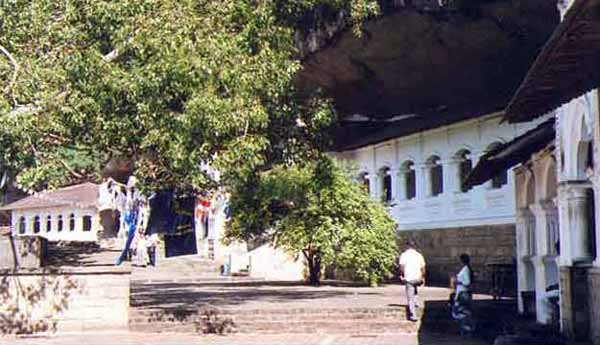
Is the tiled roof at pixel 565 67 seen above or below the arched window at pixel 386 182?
below

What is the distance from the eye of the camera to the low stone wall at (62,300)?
18.4m

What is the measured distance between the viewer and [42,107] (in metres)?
16.1

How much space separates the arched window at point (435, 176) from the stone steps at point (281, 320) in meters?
12.3

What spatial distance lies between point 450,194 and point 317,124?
38.6 ft

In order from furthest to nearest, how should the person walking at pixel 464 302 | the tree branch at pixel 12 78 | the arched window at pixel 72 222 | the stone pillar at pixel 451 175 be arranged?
the arched window at pixel 72 222 → the stone pillar at pixel 451 175 → the person walking at pixel 464 302 → the tree branch at pixel 12 78

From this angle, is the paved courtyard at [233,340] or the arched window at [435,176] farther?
the arched window at [435,176]

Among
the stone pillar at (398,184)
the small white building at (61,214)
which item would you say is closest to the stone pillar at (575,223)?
the stone pillar at (398,184)

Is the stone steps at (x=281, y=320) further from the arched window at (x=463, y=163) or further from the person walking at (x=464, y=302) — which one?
the arched window at (x=463, y=163)

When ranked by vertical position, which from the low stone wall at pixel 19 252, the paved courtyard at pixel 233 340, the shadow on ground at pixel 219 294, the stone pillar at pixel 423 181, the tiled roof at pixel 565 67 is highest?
the stone pillar at pixel 423 181

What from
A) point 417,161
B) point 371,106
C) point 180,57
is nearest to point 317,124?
point 180,57

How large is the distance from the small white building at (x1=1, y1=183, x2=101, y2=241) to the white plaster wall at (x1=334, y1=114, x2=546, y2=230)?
98.4ft

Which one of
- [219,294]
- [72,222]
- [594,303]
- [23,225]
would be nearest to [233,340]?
[594,303]

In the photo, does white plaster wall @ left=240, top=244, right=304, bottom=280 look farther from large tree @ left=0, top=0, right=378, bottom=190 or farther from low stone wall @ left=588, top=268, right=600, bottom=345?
low stone wall @ left=588, top=268, right=600, bottom=345

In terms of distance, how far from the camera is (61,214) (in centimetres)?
6456
